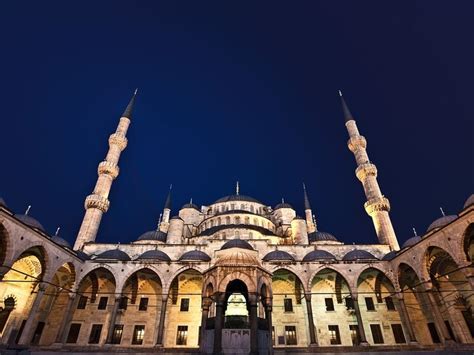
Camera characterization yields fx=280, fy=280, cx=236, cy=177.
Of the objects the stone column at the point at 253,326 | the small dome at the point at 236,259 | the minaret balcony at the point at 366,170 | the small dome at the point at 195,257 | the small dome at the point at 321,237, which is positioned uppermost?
the minaret balcony at the point at 366,170

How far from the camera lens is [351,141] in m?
33.6

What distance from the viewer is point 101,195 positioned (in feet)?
93.3

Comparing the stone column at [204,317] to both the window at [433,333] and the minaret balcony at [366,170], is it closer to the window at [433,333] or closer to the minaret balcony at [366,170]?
the window at [433,333]

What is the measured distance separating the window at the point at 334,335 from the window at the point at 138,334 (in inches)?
559

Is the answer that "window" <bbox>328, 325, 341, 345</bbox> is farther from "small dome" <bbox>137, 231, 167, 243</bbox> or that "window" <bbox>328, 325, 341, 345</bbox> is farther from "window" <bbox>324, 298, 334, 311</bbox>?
"small dome" <bbox>137, 231, 167, 243</bbox>

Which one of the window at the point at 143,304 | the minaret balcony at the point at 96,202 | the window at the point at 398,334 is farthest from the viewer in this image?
the minaret balcony at the point at 96,202

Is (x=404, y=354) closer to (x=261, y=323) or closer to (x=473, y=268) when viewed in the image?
(x=473, y=268)

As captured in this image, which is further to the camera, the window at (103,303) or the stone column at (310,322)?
the window at (103,303)

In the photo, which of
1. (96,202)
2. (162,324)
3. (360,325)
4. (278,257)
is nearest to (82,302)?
(162,324)

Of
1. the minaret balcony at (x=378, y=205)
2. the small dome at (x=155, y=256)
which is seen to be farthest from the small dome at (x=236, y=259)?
the minaret balcony at (x=378, y=205)

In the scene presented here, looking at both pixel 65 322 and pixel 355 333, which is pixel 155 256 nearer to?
pixel 65 322

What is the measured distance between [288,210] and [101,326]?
2256cm

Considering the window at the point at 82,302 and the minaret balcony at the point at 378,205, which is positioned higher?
the minaret balcony at the point at 378,205

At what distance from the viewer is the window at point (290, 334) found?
21.0 metres
